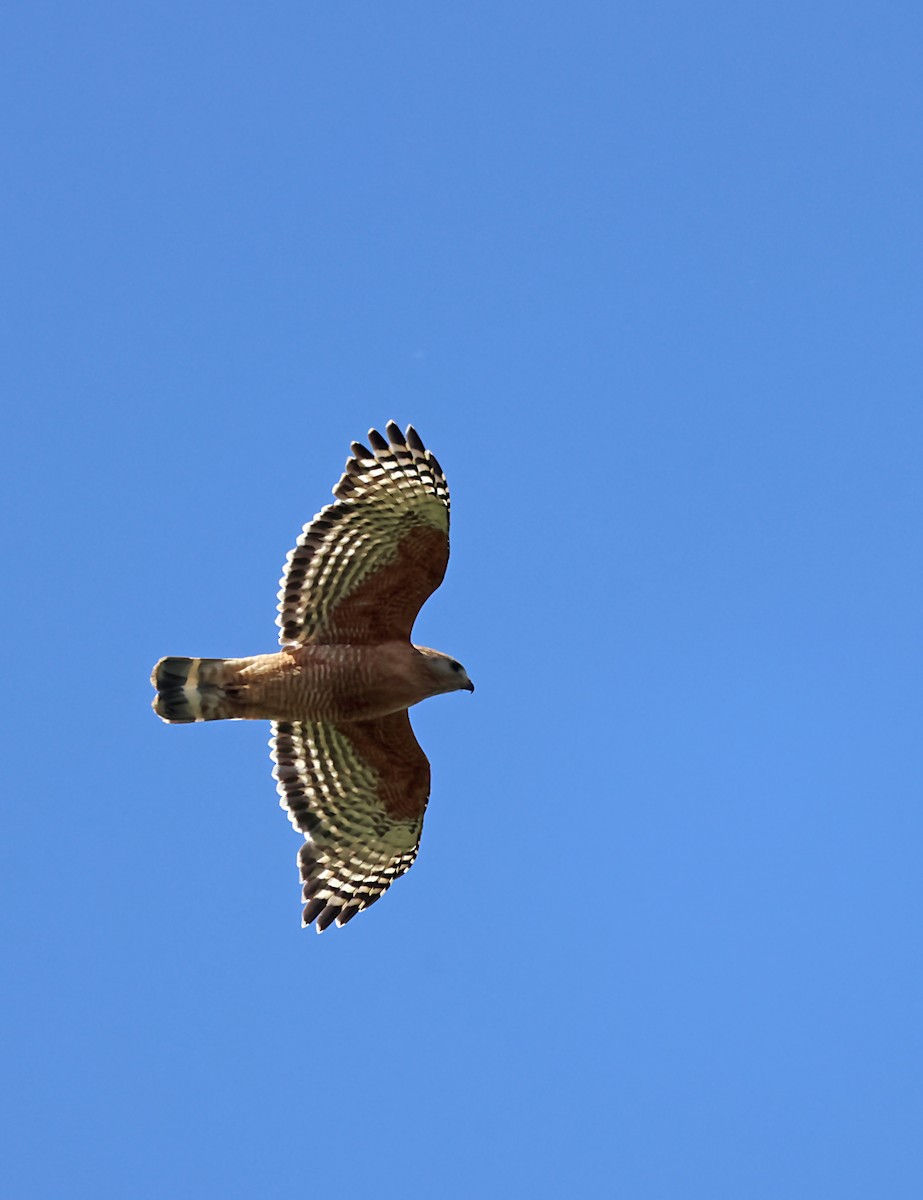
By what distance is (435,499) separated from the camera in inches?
565

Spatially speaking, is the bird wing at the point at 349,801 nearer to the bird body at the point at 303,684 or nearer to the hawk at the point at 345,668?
the hawk at the point at 345,668

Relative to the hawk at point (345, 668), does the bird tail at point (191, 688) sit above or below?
below

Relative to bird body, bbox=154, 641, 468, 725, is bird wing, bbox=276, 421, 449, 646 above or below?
above

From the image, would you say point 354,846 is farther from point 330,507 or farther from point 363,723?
point 330,507

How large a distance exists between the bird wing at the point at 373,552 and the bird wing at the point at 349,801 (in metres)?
0.93

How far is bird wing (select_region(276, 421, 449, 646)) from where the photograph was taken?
14.4 metres

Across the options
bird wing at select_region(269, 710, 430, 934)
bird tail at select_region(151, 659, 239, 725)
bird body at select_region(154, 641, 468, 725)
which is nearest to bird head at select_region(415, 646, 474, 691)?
bird body at select_region(154, 641, 468, 725)

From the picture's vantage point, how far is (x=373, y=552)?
1460 cm

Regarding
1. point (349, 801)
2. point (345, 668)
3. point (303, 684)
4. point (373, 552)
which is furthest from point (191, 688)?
point (349, 801)

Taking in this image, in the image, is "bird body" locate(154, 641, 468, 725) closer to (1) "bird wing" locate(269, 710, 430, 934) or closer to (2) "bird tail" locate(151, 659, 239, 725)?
(2) "bird tail" locate(151, 659, 239, 725)

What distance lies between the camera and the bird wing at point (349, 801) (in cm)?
1538

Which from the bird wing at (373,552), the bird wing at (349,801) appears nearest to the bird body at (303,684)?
the bird wing at (373,552)

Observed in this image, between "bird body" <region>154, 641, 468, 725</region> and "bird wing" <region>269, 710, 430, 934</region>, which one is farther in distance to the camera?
"bird wing" <region>269, 710, 430, 934</region>

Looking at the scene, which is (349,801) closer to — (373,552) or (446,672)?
(446,672)
